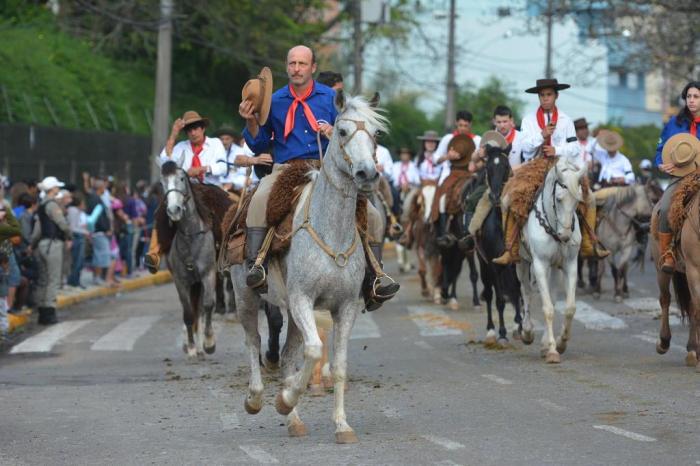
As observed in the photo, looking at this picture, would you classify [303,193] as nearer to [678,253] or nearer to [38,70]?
[678,253]

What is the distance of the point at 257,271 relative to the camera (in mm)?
11281

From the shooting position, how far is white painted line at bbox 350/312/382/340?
1931 centimetres

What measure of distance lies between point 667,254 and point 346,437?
5637mm

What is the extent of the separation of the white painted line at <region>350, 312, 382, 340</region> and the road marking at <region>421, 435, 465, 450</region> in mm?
8207

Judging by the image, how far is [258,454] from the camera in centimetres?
1033

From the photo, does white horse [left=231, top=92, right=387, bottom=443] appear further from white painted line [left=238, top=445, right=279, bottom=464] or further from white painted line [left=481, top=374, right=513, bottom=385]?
white painted line [left=481, top=374, right=513, bottom=385]

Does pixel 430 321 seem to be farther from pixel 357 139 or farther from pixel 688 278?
pixel 357 139

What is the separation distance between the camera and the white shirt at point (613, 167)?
2550cm

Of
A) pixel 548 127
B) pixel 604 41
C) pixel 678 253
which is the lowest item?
pixel 678 253

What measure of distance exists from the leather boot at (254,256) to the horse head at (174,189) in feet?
18.0

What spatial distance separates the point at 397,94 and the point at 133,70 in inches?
2031

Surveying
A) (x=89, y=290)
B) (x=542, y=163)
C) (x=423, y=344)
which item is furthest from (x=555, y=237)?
(x=89, y=290)

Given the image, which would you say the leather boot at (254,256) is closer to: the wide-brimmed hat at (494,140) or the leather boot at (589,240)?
the leather boot at (589,240)

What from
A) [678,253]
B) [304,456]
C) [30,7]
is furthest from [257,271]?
[30,7]
